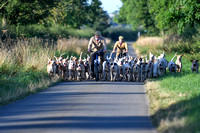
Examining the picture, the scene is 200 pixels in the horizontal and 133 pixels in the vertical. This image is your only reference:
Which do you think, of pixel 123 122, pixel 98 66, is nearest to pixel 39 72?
pixel 98 66

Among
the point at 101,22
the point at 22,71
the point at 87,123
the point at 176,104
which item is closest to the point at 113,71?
the point at 22,71

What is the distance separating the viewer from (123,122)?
26.2 feet

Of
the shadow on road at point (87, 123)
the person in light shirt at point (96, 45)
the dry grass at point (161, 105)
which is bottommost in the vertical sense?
the shadow on road at point (87, 123)

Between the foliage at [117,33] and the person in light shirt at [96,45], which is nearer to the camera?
the person in light shirt at [96,45]

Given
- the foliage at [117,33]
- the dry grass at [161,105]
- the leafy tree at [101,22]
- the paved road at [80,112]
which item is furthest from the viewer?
the foliage at [117,33]

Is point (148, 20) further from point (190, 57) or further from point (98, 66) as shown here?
point (98, 66)

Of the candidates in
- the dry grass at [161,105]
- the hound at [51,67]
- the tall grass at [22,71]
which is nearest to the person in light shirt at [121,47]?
the tall grass at [22,71]

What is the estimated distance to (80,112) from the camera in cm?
908

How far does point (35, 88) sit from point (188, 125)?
7.74m

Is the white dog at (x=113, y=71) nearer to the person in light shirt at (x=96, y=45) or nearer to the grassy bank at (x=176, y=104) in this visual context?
the person in light shirt at (x=96, y=45)

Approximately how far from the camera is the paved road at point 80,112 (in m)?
7.50

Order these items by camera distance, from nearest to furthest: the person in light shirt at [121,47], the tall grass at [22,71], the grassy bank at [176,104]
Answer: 1. the grassy bank at [176,104]
2. the tall grass at [22,71]
3. the person in light shirt at [121,47]

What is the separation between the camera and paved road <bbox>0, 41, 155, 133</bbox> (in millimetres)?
7504

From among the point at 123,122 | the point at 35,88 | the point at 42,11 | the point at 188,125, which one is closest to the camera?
the point at 188,125
